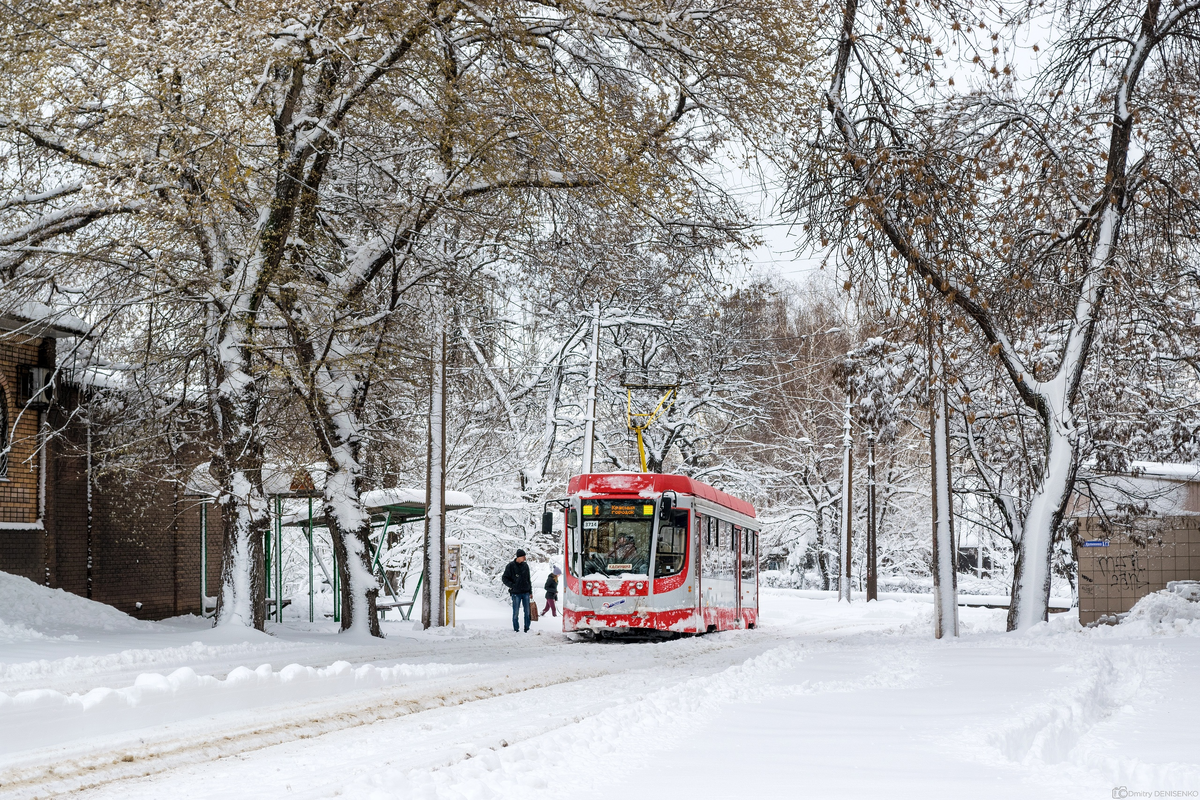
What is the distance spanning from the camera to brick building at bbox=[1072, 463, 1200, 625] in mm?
24203

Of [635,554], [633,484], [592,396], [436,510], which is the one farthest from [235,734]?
[592,396]

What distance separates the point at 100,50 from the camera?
13.9m

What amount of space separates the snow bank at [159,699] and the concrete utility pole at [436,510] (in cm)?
1050

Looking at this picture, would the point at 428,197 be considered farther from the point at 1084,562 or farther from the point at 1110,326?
the point at 1084,562

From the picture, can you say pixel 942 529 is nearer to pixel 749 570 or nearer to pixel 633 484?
pixel 633 484

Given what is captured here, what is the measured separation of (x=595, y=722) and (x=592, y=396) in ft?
79.3

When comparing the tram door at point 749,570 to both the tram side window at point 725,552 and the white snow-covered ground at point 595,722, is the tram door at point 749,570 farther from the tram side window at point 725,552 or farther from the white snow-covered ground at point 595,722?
the white snow-covered ground at point 595,722

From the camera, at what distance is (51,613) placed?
19.3 metres

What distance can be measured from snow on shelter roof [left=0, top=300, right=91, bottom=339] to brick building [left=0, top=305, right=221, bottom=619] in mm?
31

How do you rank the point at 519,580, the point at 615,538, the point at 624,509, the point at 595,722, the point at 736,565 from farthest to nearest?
the point at 736,565 → the point at 519,580 → the point at 624,509 → the point at 615,538 → the point at 595,722

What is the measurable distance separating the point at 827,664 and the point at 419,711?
592 cm

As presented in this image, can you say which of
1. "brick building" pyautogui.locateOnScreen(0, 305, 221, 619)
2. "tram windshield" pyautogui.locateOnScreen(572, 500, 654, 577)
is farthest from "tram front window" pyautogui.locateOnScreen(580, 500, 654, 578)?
"brick building" pyautogui.locateOnScreen(0, 305, 221, 619)

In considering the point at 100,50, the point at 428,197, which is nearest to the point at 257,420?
the point at 428,197

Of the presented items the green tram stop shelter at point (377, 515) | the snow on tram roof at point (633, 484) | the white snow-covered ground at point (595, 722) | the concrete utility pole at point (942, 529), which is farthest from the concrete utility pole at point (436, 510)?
the concrete utility pole at point (942, 529)
